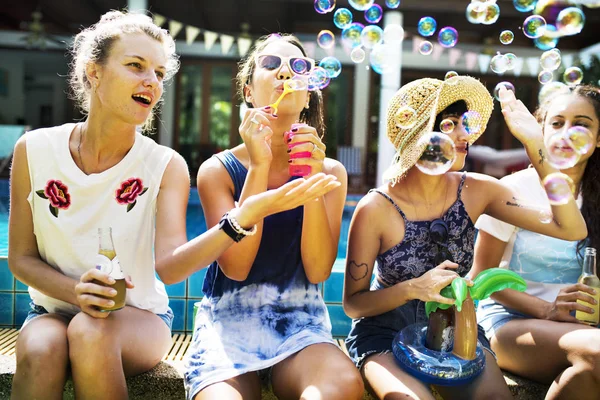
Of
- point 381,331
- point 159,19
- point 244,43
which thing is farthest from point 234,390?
point 244,43

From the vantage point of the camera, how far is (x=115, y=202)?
6.51 ft

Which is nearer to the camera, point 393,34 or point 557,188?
point 557,188

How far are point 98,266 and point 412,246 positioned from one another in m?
1.04

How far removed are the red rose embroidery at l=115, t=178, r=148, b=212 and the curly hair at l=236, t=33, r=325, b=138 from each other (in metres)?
0.57

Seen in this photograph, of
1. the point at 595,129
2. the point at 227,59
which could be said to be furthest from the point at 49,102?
the point at 595,129

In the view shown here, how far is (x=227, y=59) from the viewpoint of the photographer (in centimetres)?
1190

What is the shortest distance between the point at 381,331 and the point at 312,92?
987 mm

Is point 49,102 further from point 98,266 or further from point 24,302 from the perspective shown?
point 98,266

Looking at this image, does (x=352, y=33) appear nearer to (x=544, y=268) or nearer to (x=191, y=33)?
(x=544, y=268)

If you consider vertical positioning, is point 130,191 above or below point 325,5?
below

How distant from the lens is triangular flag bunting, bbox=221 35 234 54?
10992 millimetres

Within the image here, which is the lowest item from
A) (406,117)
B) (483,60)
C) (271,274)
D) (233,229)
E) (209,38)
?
(271,274)

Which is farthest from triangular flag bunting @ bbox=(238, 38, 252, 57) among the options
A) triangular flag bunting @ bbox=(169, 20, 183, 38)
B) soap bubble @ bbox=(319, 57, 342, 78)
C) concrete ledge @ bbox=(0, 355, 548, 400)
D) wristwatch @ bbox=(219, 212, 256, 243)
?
wristwatch @ bbox=(219, 212, 256, 243)

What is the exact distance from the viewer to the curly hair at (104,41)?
198 cm
